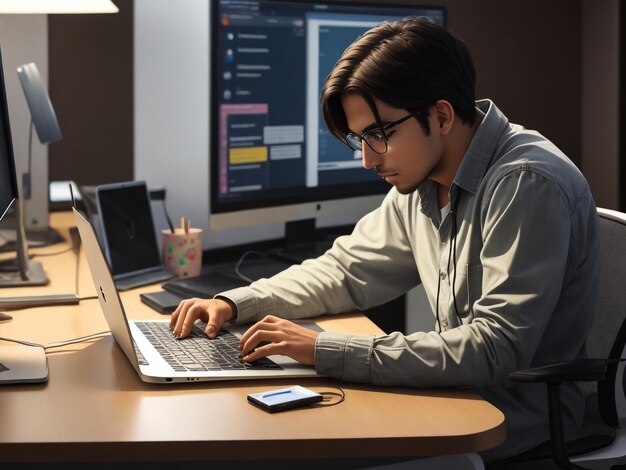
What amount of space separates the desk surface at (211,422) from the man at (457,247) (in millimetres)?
61

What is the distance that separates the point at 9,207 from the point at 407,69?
0.94 metres

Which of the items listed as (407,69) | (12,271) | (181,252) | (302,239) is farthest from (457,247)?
(12,271)

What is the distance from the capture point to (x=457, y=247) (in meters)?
1.50

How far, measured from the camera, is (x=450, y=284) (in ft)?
4.96

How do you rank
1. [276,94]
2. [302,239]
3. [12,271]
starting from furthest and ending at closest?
[302,239] < [276,94] < [12,271]

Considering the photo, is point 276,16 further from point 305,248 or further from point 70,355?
point 70,355

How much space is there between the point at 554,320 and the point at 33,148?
149 cm

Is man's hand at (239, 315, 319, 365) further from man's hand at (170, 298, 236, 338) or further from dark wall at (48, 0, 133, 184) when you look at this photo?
dark wall at (48, 0, 133, 184)

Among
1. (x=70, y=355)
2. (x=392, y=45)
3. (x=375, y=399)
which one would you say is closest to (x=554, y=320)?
(x=375, y=399)

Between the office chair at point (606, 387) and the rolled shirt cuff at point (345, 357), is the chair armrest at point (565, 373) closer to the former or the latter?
the office chair at point (606, 387)

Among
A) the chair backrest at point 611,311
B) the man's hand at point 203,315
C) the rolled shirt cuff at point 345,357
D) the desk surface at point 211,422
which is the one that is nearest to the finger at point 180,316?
the man's hand at point 203,315

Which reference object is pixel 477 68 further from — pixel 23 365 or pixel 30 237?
pixel 23 365

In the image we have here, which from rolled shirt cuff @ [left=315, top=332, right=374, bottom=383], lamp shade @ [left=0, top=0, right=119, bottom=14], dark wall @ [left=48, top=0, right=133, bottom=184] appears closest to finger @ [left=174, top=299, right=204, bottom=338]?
rolled shirt cuff @ [left=315, top=332, right=374, bottom=383]

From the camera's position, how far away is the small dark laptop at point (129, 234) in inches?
78.3
